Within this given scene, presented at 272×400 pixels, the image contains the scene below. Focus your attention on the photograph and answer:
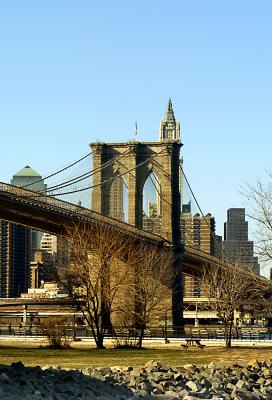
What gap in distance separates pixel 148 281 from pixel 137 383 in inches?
1475

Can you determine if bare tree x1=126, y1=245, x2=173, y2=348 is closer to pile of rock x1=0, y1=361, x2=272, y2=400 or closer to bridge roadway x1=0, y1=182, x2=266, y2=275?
bridge roadway x1=0, y1=182, x2=266, y2=275

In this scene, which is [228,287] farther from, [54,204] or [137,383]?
[137,383]

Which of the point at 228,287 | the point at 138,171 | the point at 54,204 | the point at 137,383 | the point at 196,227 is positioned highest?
the point at 138,171

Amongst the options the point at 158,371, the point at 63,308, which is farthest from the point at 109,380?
the point at 63,308

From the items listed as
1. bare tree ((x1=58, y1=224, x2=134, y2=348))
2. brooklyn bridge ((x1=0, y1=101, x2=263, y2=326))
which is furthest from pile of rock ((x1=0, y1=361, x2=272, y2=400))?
brooklyn bridge ((x1=0, y1=101, x2=263, y2=326))

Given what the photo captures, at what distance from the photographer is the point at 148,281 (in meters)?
59.9

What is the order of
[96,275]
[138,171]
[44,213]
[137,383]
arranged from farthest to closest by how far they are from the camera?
[138,171] → [44,213] → [96,275] → [137,383]

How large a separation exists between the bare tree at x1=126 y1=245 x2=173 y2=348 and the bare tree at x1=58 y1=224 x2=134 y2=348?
167 centimetres

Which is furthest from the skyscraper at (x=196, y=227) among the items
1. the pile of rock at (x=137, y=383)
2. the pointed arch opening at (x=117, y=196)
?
the pile of rock at (x=137, y=383)

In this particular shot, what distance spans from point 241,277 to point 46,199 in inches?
545

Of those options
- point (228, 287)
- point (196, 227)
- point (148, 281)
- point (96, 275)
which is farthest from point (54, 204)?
point (196, 227)

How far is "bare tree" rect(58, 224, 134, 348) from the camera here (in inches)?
1982

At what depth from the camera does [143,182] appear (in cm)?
8631

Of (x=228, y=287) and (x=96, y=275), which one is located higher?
(x=96, y=275)
